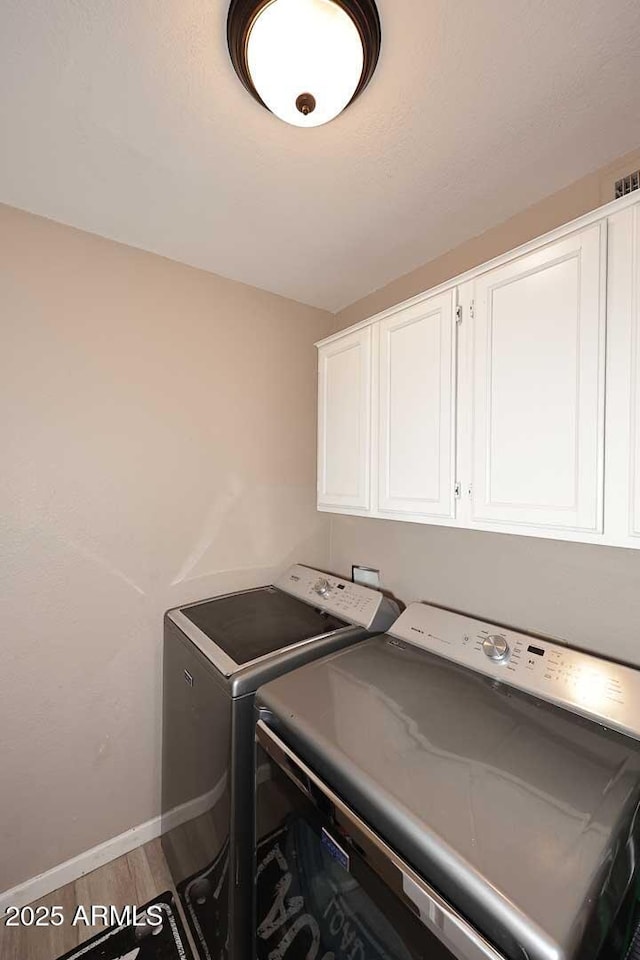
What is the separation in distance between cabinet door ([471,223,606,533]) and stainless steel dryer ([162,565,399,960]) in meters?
0.73

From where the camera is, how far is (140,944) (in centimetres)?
133

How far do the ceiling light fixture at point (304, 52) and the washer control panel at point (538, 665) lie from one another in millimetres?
1499

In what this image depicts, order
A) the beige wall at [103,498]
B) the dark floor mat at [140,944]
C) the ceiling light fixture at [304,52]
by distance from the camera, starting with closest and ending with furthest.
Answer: the ceiling light fixture at [304,52] < the dark floor mat at [140,944] < the beige wall at [103,498]

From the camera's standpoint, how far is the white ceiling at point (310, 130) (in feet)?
2.77

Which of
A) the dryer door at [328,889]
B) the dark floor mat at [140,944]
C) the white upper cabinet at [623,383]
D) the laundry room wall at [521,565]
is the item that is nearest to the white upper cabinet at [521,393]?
the white upper cabinet at [623,383]

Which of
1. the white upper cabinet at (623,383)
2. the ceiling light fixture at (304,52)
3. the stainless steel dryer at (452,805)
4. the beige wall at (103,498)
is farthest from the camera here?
the beige wall at (103,498)

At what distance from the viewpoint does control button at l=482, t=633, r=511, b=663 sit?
1.21 meters

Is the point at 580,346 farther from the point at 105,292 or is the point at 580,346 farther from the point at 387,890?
the point at 105,292

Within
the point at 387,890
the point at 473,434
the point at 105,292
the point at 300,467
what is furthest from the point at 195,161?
the point at 387,890

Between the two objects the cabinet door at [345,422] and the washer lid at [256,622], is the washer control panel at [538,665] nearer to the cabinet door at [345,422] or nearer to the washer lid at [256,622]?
the washer lid at [256,622]

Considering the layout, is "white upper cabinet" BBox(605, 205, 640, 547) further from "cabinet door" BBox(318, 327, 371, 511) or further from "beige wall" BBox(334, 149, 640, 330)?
"cabinet door" BBox(318, 327, 371, 511)

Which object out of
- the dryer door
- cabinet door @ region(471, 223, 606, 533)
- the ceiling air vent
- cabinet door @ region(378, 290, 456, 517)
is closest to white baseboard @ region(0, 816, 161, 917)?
the dryer door

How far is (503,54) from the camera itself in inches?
35.4

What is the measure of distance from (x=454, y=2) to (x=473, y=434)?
37.4 inches
